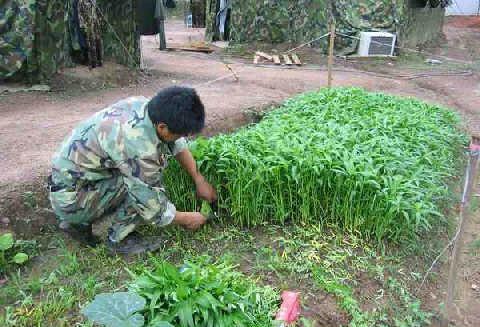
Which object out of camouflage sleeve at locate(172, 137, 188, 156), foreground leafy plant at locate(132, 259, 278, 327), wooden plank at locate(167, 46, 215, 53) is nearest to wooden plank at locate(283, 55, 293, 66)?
wooden plank at locate(167, 46, 215, 53)

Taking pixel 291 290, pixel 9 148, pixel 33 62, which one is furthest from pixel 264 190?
pixel 33 62

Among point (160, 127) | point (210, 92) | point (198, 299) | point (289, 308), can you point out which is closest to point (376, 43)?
point (210, 92)

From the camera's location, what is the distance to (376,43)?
11.9m

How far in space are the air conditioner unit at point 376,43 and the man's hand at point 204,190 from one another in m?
9.74

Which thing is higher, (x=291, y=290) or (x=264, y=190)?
(x=264, y=190)

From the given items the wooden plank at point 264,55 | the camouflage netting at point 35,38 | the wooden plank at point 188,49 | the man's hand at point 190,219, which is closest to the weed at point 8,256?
the man's hand at point 190,219

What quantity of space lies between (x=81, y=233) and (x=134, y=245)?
0.45 m

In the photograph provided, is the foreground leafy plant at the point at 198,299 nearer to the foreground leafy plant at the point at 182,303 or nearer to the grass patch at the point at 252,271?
the foreground leafy plant at the point at 182,303

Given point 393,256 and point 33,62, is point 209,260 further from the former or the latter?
point 33,62

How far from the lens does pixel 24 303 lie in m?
2.59

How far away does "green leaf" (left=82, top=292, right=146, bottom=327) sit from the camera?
6.38ft

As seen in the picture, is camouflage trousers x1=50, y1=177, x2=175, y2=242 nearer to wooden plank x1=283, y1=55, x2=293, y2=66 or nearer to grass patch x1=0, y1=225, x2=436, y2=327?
grass patch x1=0, y1=225, x2=436, y2=327

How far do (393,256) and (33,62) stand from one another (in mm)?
6093

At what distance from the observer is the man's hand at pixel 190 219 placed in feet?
9.98
